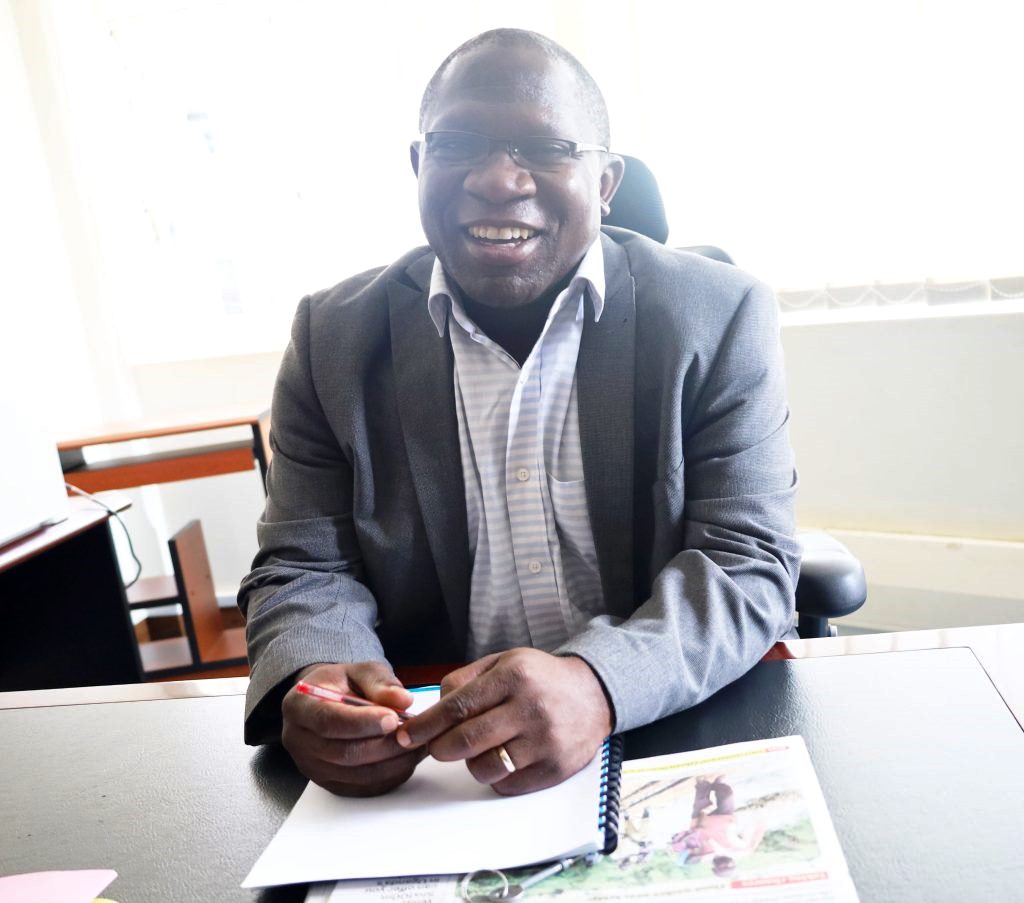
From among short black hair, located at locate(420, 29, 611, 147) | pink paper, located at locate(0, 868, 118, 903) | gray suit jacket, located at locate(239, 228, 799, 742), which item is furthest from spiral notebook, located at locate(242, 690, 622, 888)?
short black hair, located at locate(420, 29, 611, 147)

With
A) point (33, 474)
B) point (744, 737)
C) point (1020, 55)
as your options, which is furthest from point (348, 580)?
point (1020, 55)

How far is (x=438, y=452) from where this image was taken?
1.22 m

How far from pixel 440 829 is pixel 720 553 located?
466 mm

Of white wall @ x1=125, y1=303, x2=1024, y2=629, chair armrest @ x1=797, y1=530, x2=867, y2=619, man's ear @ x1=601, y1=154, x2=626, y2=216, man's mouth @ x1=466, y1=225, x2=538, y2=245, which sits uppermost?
man's ear @ x1=601, y1=154, x2=626, y2=216

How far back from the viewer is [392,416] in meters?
1.25

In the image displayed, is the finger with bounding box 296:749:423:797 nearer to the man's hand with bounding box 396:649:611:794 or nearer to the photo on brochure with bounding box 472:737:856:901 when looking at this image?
the man's hand with bounding box 396:649:611:794

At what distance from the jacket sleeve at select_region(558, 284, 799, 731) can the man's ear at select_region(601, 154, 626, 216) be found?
26cm

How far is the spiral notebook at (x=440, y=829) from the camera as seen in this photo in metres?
0.68

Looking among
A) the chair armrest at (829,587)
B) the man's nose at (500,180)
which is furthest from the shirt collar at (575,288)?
the chair armrest at (829,587)

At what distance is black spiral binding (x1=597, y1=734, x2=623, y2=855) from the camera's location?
27.0 inches

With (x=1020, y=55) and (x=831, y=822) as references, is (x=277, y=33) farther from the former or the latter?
(x=831, y=822)

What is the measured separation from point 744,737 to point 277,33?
2750mm

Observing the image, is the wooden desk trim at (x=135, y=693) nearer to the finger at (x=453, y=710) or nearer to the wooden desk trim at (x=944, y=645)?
the finger at (x=453, y=710)

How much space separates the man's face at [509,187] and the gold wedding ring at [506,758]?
2.04ft
